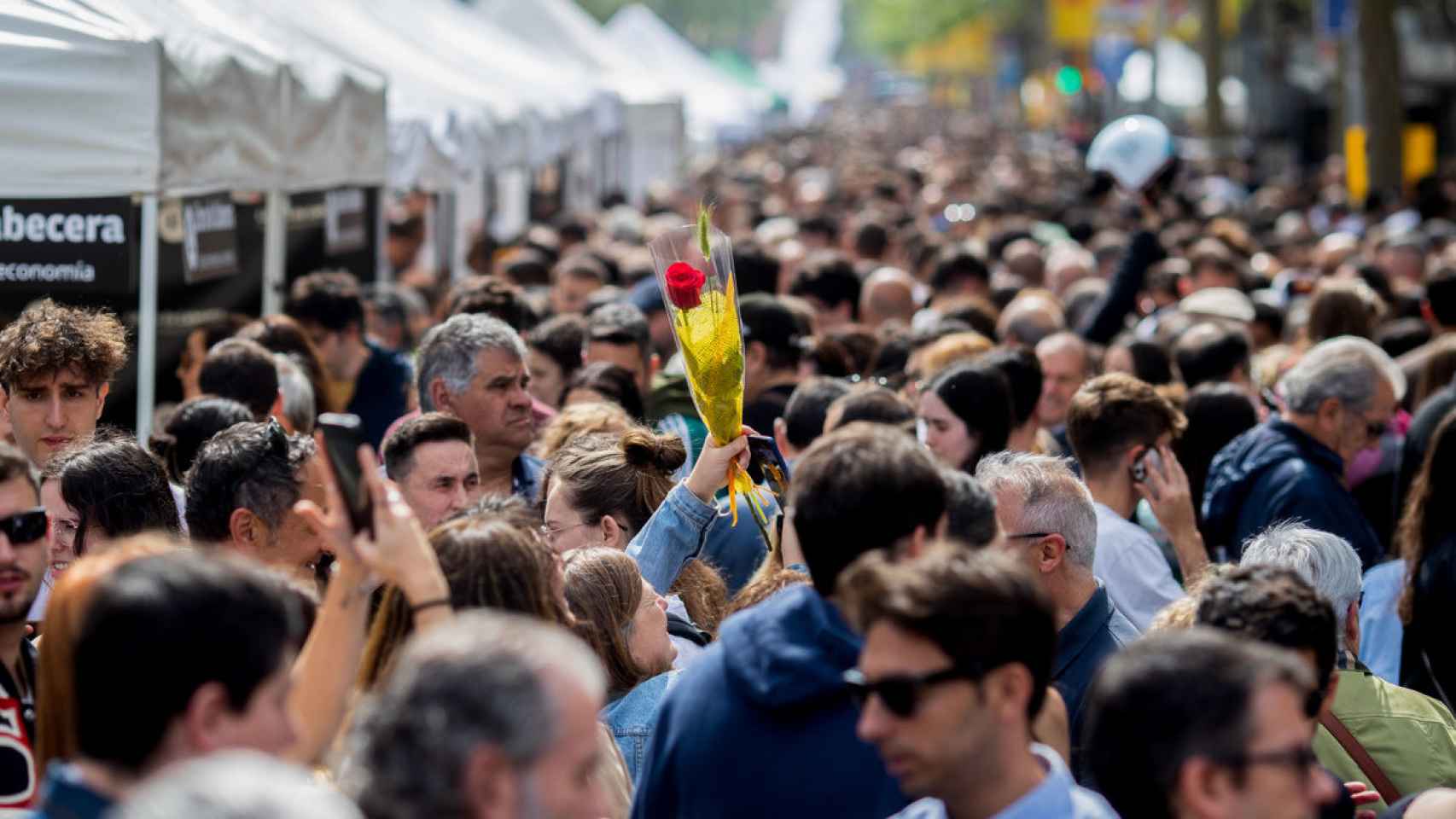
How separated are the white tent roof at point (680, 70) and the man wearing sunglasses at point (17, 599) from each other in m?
28.4

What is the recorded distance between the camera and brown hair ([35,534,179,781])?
2.60 meters

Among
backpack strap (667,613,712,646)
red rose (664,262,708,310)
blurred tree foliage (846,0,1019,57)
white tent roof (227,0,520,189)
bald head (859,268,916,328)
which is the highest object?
blurred tree foliage (846,0,1019,57)

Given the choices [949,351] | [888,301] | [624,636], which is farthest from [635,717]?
[888,301]

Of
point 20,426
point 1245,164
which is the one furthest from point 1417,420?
point 1245,164

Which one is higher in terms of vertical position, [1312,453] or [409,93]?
[409,93]

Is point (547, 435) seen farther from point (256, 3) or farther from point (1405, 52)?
point (1405, 52)

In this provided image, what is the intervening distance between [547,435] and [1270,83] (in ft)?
143

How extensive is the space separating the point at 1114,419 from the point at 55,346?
330cm

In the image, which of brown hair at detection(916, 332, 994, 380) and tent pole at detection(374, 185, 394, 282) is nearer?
brown hair at detection(916, 332, 994, 380)

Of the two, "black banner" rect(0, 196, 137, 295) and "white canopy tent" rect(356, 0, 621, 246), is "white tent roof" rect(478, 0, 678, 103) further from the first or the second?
"black banner" rect(0, 196, 137, 295)

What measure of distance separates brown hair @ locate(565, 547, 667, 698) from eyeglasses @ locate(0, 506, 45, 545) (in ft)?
3.63

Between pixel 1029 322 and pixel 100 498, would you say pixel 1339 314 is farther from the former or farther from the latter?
pixel 100 498

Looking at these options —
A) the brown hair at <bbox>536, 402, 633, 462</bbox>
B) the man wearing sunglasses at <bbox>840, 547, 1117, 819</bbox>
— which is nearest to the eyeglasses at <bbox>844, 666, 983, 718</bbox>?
the man wearing sunglasses at <bbox>840, 547, 1117, 819</bbox>

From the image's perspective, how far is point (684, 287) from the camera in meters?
4.66
